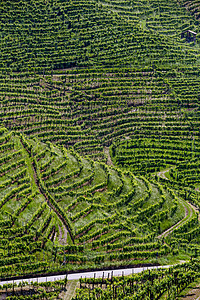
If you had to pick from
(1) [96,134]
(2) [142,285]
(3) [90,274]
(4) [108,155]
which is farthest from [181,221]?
(1) [96,134]

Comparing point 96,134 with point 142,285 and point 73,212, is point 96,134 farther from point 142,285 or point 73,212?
point 142,285

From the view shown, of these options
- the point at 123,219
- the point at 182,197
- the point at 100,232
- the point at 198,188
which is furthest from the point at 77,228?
the point at 198,188

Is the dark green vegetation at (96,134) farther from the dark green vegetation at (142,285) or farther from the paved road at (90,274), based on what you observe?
the dark green vegetation at (142,285)

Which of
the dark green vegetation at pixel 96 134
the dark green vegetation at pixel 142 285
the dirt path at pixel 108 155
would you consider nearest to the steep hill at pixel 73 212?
the dark green vegetation at pixel 96 134

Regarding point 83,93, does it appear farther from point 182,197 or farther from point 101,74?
point 182,197

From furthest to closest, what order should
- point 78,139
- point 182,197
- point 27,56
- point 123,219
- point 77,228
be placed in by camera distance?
1. point 27,56
2. point 78,139
3. point 182,197
4. point 123,219
5. point 77,228
